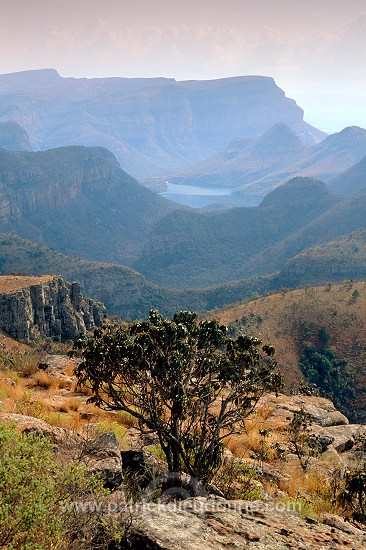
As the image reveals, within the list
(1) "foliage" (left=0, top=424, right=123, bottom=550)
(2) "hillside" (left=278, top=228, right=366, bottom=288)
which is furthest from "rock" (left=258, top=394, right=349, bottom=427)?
(2) "hillside" (left=278, top=228, right=366, bottom=288)

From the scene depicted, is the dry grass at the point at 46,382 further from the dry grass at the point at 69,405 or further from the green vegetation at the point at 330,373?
the green vegetation at the point at 330,373

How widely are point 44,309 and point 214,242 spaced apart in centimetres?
11725

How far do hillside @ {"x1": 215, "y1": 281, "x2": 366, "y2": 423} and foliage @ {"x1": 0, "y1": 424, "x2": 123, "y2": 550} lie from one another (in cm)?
5135

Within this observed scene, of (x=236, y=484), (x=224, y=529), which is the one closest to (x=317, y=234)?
(x=236, y=484)

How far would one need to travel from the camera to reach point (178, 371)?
8172 mm

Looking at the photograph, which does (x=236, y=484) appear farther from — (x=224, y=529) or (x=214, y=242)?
(x=214, y=242)

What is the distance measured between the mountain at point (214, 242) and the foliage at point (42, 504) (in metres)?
138

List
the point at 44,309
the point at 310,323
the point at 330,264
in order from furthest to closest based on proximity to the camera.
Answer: the point at 330,264 < the point at 44,309 < the point at 310,323

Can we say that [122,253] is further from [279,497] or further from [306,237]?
[279,497]

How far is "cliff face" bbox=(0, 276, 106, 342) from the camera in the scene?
5784 centimetres

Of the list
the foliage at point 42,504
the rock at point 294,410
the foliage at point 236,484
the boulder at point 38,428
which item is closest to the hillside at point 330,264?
the rock at point 294,410

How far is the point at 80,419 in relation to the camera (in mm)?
11586

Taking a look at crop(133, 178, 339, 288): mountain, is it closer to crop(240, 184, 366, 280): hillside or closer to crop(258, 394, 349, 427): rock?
crop(240, 184, 366, 280): hillside

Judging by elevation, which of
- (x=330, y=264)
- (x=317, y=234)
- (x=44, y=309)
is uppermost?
(x=317, y=234)
